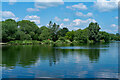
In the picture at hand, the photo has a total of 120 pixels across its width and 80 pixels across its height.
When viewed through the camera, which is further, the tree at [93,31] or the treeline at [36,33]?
the tree at [93,31]

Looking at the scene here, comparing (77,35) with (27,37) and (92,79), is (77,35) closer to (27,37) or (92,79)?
(27,37)

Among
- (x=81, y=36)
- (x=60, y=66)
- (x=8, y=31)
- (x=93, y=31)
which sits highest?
(x=93, y=31)

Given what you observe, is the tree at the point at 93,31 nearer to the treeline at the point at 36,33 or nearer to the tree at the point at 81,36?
the treeline at the point at 36,33

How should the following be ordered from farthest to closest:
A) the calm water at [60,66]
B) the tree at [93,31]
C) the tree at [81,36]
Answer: the tree at [93,31], the tree at [81,36], the calm water at [60,66]

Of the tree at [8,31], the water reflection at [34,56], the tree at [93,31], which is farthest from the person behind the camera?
the tree at [93,31]

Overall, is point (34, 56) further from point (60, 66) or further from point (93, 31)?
point (93, 31)

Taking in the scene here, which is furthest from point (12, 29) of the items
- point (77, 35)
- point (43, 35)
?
point (77, 35)

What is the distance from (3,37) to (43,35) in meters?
23.1

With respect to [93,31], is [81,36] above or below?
below

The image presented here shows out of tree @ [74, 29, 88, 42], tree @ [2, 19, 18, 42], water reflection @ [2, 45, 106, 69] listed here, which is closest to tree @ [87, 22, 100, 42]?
tree @ [74, 29, 88, 42]

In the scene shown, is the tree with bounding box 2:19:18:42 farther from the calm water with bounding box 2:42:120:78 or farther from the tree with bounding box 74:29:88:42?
the calm water with bounding box 2:42:120:78

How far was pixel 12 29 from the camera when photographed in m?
67.4

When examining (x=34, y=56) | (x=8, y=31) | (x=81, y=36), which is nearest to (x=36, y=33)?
(x=8, y=31)

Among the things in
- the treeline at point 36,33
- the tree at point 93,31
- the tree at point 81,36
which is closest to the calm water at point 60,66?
the treeline at point 36,33
